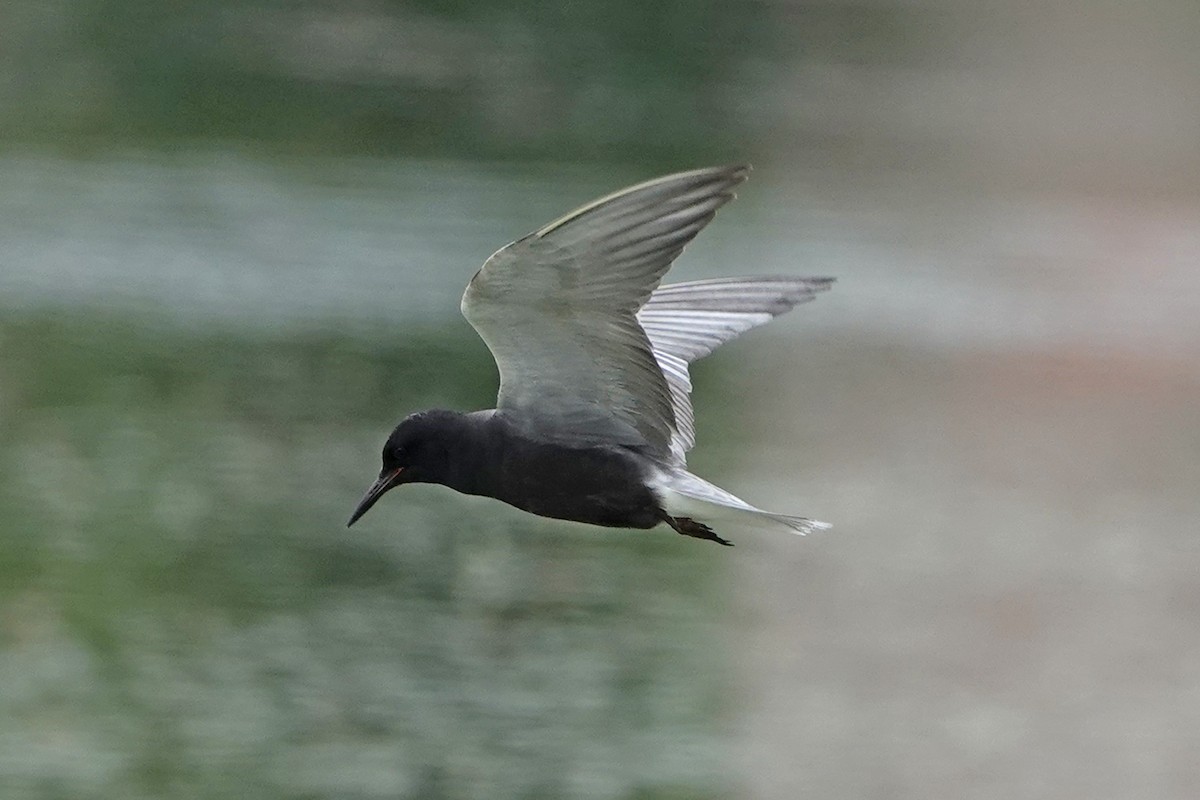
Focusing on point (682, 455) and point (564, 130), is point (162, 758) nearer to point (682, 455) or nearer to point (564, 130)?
point (682, 455)

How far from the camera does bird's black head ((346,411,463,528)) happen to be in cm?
496

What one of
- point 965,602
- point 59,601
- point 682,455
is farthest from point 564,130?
point 682,455

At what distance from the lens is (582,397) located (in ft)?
16.4

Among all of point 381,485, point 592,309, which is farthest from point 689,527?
point 381,485

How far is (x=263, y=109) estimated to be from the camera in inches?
618

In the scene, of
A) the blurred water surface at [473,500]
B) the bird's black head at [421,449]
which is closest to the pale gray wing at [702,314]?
the bird's black head at [421,449]

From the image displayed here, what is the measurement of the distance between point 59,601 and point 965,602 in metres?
3.99

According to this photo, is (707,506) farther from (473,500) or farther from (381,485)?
(473,500)

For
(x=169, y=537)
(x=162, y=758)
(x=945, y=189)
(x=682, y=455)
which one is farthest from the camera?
(x=945, y=189)

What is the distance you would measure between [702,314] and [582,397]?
755 millimetres

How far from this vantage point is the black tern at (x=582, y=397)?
4.51 meters

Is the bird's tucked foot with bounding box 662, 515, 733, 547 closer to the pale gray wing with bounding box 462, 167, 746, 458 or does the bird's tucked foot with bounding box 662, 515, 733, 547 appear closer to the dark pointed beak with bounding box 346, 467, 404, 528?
the pale gray wing with bounding box 462, 167, 746, 458

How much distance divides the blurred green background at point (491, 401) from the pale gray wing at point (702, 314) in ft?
7.32

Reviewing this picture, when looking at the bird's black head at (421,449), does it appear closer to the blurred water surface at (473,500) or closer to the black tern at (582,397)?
the black tern at (582,397)
